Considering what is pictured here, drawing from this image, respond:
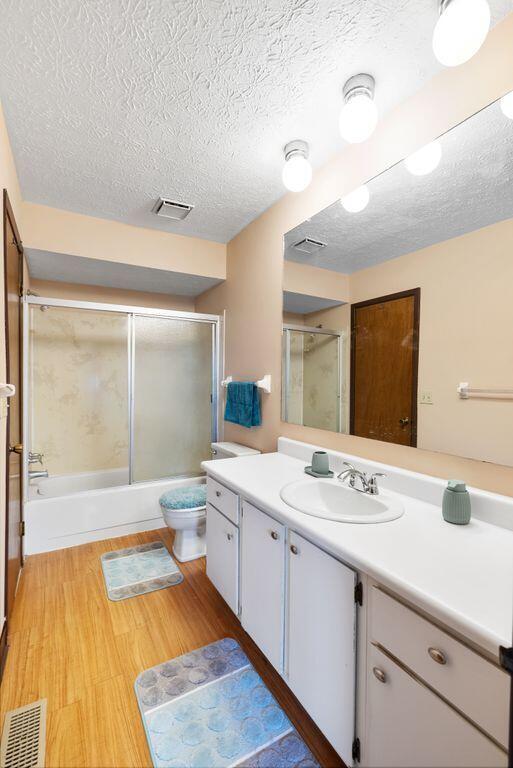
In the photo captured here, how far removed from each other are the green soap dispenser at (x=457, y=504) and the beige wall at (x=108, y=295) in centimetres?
322

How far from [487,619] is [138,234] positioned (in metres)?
2.87

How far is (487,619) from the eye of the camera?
660 millimetres

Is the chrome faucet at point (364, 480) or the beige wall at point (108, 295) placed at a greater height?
the beige wall at point (108, 295)

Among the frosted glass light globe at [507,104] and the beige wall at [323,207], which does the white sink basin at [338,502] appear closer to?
the beige wall at [323,207]

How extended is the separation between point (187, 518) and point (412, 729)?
1.64 m

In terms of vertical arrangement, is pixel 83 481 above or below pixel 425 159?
below

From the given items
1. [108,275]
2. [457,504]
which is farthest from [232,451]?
[108,275]

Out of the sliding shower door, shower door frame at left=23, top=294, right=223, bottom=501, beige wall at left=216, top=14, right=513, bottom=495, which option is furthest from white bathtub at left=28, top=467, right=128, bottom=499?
beige wall at left=216, top=14, right=513, bottom=495

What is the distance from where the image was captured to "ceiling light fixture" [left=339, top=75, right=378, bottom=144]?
1285 mm

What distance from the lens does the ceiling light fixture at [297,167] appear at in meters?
1.67

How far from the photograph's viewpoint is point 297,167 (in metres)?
1.67

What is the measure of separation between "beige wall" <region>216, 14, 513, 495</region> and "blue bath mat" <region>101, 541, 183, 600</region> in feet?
3.17

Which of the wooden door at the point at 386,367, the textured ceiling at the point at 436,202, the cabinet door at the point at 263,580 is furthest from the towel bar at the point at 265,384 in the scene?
the cabinet door at the point at 263,580

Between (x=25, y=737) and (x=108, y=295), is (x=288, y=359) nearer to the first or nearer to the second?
(x=25, y=737)
